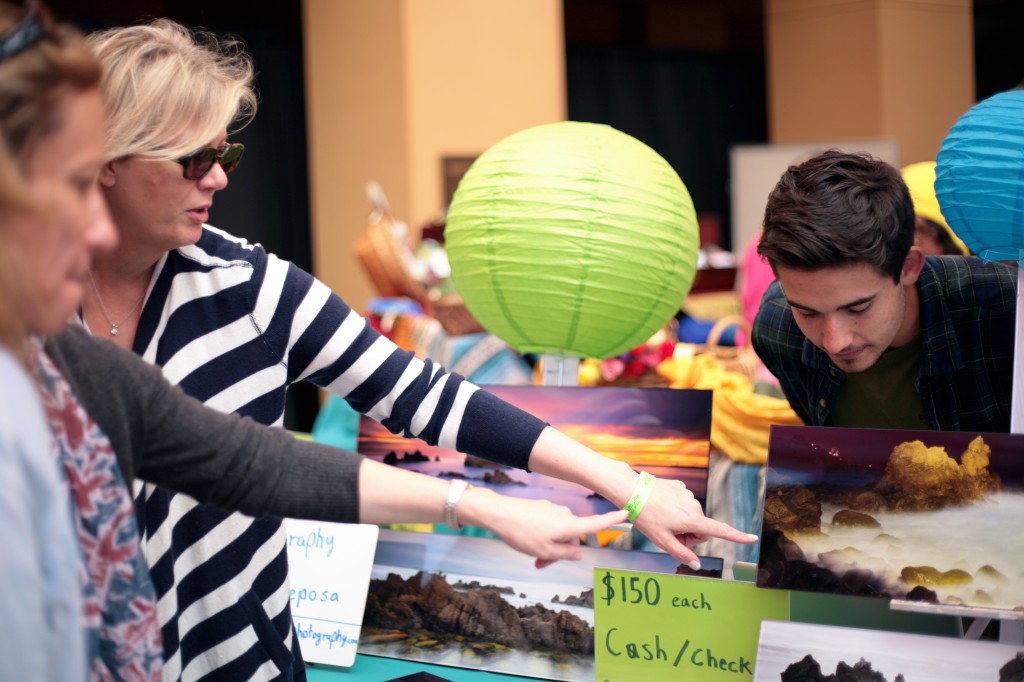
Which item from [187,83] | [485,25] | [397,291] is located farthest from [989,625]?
[485,25]

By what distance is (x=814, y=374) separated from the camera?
1.61 metres

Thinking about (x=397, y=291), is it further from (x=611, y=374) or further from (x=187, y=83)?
(x=187, y=83)

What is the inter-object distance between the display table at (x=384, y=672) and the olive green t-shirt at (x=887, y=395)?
656 mm

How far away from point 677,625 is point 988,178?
71 cm

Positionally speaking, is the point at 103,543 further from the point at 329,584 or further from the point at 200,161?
the point at 329,584

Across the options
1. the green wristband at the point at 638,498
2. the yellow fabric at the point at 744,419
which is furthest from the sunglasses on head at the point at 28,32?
the yellow fabric at the point at 744,419

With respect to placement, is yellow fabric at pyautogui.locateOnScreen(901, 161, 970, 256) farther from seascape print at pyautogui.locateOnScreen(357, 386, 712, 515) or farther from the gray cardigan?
the gray cardigan

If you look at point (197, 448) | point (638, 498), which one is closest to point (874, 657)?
point (638, 498)

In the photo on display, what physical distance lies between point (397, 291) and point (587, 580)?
8.31ft

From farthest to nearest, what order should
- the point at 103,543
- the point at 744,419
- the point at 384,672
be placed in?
the point at 744,419 → the point at 384,672 → the point at 103,543

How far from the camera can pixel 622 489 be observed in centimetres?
133

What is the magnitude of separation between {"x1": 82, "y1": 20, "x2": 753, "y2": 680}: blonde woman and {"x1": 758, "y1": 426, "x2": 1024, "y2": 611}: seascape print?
4.2 inches

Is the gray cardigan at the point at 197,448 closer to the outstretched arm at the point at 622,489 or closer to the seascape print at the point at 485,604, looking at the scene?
the outstretched arm at the point at 622,489

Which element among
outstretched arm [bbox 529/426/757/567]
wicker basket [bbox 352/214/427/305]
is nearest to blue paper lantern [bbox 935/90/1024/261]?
outstretched arm [bbox 529/426/757/567]
